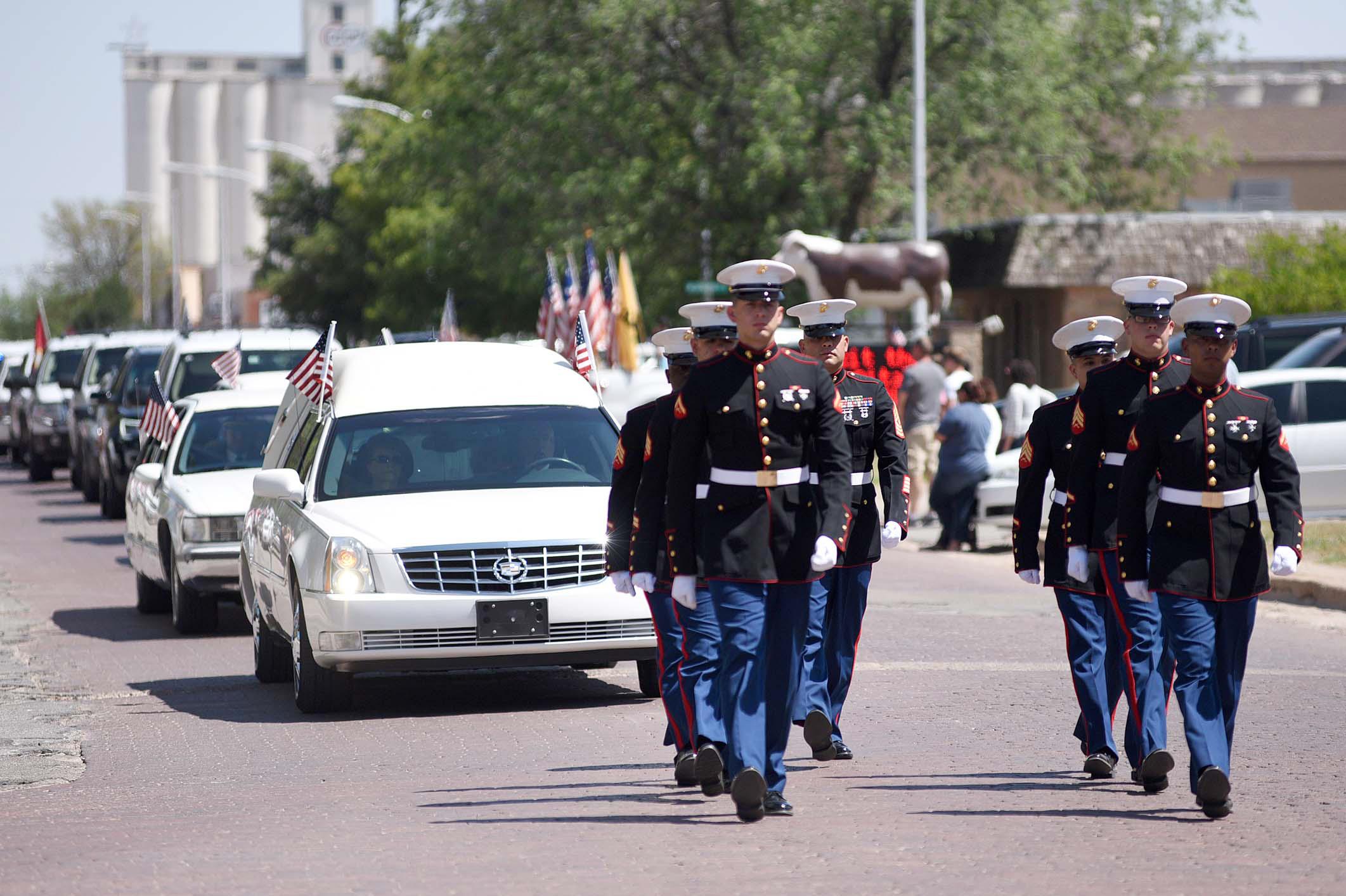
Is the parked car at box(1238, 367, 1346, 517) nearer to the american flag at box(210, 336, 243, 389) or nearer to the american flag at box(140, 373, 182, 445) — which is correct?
the american flag at box(210, 336, 243, 389)

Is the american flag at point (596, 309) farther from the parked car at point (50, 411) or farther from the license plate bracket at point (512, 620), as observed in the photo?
the license plate bracket at point (512, 620)

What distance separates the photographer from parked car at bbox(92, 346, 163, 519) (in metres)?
23.4

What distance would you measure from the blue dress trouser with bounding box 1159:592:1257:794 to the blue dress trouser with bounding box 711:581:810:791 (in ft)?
4.15

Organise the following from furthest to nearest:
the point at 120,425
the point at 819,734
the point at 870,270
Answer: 1. the point at 870,270
2. the point at 120,425
3. the point at 819,734

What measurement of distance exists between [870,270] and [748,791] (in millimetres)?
20978

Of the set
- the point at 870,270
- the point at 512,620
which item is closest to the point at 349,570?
the point at 512,620

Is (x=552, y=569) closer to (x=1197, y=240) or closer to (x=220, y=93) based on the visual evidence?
(x=1197, y=240)

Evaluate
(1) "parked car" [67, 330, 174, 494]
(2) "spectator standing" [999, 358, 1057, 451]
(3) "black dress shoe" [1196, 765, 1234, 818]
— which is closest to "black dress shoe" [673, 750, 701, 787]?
(3) "black dress shoe" [1196, 765, 1234, 818]

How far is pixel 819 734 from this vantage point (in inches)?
328

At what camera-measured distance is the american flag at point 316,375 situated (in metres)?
11.4

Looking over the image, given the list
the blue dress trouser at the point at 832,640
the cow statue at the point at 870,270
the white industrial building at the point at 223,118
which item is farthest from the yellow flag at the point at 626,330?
the white industrial building at the point at 223,118

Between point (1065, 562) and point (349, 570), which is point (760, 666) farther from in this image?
point (349, 570)

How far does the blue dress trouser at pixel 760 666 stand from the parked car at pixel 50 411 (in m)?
26.0

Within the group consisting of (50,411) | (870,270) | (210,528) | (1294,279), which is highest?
(870,270)
